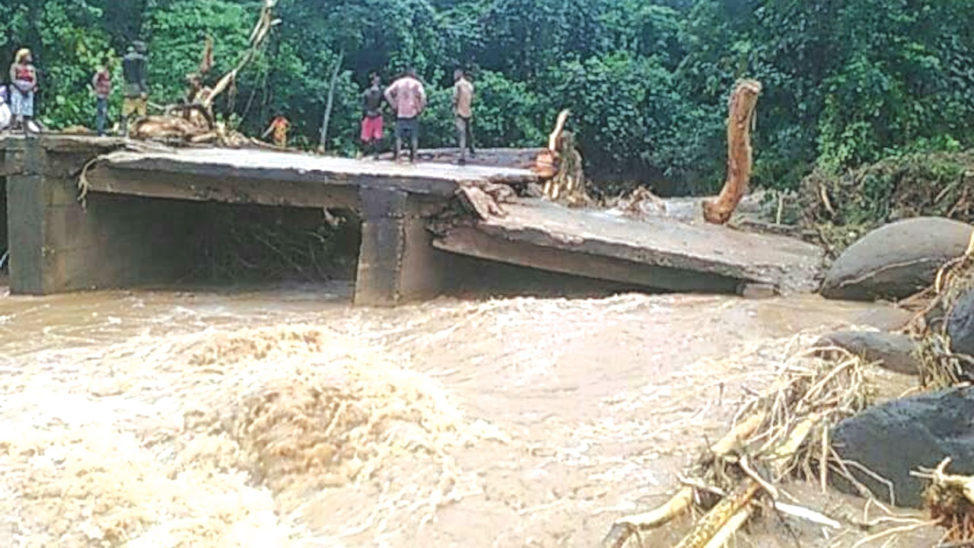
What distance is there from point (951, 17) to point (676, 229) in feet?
21.6

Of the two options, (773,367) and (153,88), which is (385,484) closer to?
(773,367)

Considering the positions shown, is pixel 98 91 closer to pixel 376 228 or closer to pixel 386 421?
pixel 376 228

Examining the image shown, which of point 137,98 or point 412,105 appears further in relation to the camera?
point 137,98

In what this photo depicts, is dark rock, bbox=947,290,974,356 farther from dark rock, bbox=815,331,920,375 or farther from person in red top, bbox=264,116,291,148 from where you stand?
person in red top, bbox=264,116,291,148

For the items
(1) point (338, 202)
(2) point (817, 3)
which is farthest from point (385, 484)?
(2) point (817, 3)

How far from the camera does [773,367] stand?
6688 millimetres

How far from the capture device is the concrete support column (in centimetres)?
1056

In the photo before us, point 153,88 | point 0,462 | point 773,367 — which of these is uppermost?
point 153,88

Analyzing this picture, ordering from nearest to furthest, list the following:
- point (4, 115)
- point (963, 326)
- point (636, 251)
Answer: point (963, 326) < point (636, 251) < point (4, 115)

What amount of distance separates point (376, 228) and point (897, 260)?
496 centimetres

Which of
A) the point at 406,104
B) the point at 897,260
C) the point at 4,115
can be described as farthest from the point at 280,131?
the point at 897,260

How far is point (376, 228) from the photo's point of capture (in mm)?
10648

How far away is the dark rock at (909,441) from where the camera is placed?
14.1ft

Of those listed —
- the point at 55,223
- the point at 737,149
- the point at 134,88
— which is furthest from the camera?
the point at 134,88
